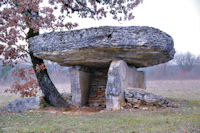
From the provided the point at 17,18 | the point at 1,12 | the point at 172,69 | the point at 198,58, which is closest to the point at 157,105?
the point at 17,18

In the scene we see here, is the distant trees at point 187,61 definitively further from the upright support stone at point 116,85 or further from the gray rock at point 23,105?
the gray rock at point 23,105

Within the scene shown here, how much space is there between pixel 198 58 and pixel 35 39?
26.8 meters

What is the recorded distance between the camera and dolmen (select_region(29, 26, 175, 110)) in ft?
23.8

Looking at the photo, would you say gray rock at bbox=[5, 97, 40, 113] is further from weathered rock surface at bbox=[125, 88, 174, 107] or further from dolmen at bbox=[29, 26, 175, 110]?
weathered rock surface at bbox=[125, 88, 174, 107]

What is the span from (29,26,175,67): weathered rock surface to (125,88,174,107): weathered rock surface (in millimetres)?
1311

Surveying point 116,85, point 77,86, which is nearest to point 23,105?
point 77,86

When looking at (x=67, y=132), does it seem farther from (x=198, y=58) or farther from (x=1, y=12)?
(x=198, y=58)

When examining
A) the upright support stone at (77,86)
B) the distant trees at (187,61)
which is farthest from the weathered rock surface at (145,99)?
the distant trees at (187,61)

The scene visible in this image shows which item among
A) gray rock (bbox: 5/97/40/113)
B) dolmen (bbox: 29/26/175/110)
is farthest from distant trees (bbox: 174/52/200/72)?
gray rock (bbox: 5/97/40/113)

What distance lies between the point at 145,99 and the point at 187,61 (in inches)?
953

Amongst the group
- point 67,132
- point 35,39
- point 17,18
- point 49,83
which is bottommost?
point 67,132

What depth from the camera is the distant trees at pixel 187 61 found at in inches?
1117

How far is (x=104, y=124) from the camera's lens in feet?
17.1

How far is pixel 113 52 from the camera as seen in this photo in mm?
7820
